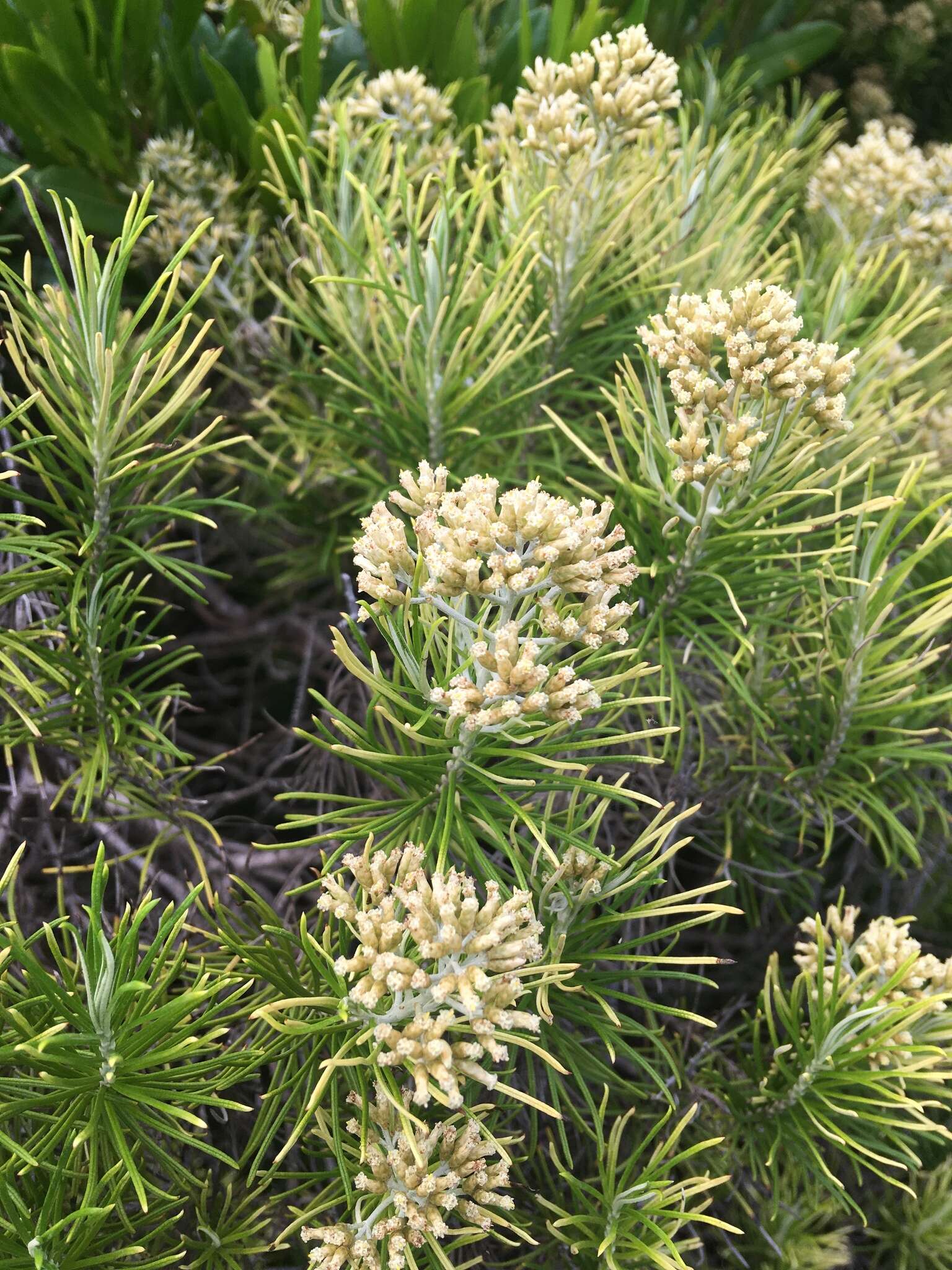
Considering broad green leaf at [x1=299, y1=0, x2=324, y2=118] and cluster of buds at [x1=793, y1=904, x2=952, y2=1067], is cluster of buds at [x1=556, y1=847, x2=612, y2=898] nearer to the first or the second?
cluster of buds at [x1=793, y1=904, x2=952, y2=1067]

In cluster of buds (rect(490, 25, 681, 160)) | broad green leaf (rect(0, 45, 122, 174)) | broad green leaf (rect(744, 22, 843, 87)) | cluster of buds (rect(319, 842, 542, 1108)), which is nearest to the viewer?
cluster of buds (rect(319, 842, 542, 1108))

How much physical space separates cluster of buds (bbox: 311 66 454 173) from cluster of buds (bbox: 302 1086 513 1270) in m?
1.04

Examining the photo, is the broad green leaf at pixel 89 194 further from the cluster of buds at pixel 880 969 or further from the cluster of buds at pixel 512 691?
the cluster of buds at pixel 880 969

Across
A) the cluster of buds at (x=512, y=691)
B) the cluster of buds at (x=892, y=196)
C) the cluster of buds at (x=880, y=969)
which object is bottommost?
the cluster of buds at (x=880, y=969)

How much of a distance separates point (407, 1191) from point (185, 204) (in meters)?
1.13

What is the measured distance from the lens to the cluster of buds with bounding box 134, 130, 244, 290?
1203 millimetres

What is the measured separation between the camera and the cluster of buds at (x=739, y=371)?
29.2 inches

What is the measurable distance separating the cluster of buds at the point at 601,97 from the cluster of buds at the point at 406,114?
0.20 m

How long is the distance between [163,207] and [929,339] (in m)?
1.14

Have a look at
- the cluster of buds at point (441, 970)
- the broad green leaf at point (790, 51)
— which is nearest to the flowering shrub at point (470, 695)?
the cluster of buds at point (441, 970)

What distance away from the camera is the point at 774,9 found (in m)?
1.89

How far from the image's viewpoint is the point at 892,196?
1410 millimetres

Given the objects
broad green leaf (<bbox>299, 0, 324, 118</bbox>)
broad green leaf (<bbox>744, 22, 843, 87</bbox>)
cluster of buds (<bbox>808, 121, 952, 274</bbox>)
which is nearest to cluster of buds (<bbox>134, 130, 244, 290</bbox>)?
broad green leaf (<bbox>299, 0, 324, 118</bbox>)

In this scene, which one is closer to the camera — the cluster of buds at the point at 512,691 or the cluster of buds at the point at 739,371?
the cluster of buds at the point at 512,691
